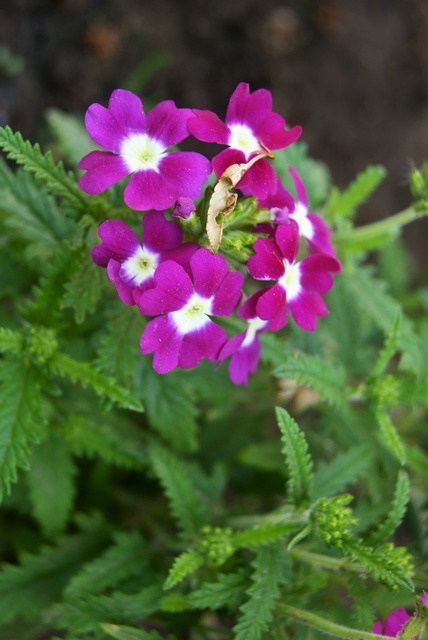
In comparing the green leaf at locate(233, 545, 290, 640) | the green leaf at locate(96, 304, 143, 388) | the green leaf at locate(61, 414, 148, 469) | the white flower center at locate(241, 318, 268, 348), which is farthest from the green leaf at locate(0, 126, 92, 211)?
the green leaf at locate(233, 545, 290, 640)

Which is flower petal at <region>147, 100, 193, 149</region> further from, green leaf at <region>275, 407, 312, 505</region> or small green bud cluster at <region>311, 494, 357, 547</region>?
small green bud cluster at <region>311, 494, 357, 547</region>

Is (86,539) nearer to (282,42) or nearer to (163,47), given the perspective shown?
(163,47)

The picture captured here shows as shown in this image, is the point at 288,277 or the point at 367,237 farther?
the point at 367,237

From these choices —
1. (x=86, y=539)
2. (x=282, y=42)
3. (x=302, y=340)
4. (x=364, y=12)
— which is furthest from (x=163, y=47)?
(x=86, y=539)

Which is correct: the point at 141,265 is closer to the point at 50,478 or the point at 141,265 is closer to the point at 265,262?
the point at 265,262

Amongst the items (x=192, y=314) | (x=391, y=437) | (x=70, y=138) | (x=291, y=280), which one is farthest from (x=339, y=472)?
(x=70, y=138)
